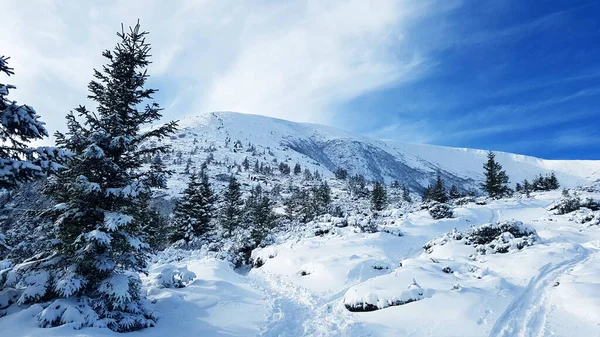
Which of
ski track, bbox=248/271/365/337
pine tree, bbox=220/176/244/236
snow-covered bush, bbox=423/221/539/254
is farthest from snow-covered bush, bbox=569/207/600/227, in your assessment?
pine tree, bbox=220/176/244/236

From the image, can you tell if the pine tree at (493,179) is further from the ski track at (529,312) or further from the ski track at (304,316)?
the ski track at (304,316)

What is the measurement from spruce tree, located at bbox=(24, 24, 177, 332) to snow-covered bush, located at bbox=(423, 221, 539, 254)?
16812mm

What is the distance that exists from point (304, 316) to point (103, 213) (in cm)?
753

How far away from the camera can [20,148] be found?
6.82m

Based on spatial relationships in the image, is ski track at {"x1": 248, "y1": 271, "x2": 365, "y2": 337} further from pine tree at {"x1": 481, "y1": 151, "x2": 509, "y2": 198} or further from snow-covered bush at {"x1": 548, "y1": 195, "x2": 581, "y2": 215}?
pine tree at {"x1": 481, "y1": 151, "x2": 509, "y2": 198}

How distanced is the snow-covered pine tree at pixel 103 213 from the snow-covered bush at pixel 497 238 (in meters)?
16.9

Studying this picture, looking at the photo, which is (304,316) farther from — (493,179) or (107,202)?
(493,179)

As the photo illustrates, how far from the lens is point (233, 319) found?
10.2 metres

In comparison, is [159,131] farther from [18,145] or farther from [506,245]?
[506,245]

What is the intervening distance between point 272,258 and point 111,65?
1524 centimetres

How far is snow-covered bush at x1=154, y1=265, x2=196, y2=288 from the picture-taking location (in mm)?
12438

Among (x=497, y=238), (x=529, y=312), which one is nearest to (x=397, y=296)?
(x=529, y=312)

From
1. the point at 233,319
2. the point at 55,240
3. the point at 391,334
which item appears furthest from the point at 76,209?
the point at 391,334

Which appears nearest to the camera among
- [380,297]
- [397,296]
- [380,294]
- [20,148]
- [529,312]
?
[20,148]
